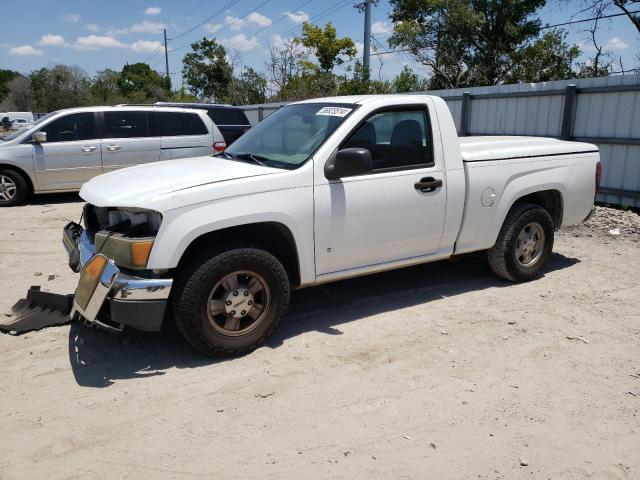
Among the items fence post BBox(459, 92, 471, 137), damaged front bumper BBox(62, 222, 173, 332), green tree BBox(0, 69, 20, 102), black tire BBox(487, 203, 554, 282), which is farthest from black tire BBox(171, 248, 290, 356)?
green tree BBox(0, 69, 20, 102)

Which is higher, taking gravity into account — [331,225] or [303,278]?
[331,225]

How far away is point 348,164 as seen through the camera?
420cm

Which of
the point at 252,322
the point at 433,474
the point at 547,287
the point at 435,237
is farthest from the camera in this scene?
the point at 547,287

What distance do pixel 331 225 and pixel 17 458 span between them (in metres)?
2.54

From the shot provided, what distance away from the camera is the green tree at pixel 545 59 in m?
22.9

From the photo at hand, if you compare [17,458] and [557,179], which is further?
[557,179]

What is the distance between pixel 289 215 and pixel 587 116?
8.07 metres

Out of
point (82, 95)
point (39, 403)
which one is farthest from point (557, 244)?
point (82, 95)

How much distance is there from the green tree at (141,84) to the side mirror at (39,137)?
3996cm

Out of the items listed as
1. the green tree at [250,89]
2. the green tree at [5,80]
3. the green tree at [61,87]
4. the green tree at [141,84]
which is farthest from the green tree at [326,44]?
the green tree at [5,80]

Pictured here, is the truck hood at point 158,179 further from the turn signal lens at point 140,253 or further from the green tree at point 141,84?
the green tree at point 141,84

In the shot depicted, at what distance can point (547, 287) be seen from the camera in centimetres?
579

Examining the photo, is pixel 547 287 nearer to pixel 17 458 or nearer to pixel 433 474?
pixel 433 474

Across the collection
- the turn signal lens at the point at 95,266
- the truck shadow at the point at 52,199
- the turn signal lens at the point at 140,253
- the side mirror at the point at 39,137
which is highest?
the side mirror at the point at 39,137
